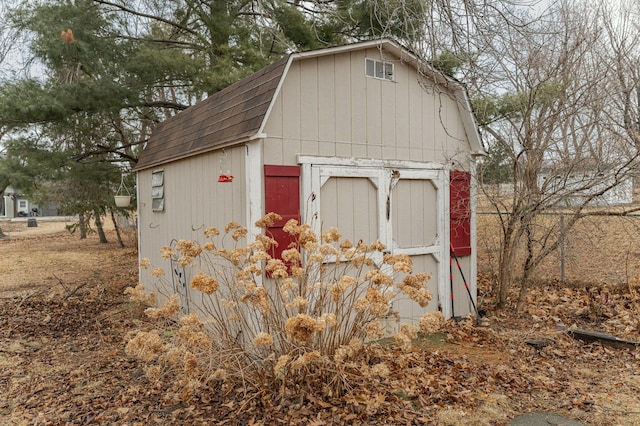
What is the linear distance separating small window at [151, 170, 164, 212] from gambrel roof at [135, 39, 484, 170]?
6.3 inches

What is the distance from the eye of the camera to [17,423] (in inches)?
126

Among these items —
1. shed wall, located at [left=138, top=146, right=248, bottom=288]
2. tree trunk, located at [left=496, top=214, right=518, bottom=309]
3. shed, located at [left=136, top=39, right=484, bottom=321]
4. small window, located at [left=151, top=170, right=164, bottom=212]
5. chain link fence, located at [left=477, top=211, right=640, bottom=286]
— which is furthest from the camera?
chain link fence, located at [left=477, top=211, right=640, bottom=286]

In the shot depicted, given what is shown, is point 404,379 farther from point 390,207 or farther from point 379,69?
point 379,69

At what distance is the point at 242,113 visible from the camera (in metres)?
4.54

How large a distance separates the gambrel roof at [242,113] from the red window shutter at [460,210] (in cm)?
42

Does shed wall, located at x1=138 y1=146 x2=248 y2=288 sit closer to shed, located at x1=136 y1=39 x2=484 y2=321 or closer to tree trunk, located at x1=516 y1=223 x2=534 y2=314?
shed, located at x1=136 y1=39 x2=484 y2=321

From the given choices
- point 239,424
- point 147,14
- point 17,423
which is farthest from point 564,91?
point 147,14

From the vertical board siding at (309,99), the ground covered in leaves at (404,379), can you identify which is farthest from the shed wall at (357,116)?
the ground covered in leaves at (404,379)

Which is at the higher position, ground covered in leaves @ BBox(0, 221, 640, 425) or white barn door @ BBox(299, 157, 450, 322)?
white barn door @ BBox(299, 157, 450, 322)

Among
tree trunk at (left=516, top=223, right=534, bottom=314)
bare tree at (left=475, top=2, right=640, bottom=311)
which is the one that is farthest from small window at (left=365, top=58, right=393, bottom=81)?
tree trunk at (left=516, top=223, right=534, bottom=314)

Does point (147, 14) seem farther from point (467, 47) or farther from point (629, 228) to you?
point (629, 228)

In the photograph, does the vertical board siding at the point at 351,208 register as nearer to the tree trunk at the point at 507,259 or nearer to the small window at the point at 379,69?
the small window at the point at 379,69

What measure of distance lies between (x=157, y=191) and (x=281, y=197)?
292 cm

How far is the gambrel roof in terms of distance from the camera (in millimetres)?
4203
